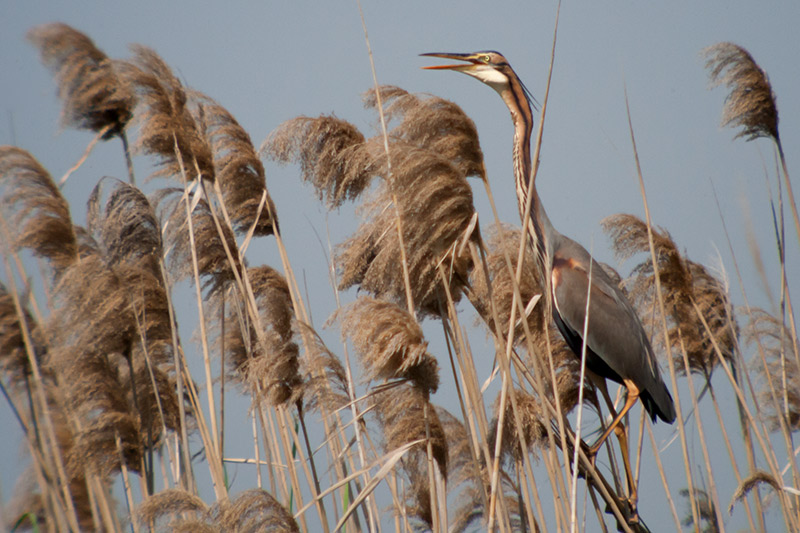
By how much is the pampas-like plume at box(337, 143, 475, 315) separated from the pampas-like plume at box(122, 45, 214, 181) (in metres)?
1.05

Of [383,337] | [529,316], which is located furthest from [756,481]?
[383,337]

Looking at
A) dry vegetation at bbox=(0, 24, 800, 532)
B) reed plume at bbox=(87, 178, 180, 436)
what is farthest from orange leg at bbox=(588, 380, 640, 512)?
reed plume at bbox=(87, 178, 180, 436)

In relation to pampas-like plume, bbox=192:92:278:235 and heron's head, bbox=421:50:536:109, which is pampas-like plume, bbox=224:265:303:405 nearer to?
pampas-like plume, bbox=192:92:278:235

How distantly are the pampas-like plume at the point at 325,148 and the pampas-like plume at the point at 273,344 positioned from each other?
0.53 m

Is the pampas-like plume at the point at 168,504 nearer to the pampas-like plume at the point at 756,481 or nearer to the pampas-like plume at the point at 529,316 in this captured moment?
the pampas-like plume at the point at 529,316

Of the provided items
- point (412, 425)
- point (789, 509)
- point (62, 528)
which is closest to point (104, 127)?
point (62, 528)

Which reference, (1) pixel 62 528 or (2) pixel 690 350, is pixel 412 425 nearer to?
(1) pixel 62 528

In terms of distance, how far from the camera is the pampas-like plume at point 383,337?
2125 millimetres

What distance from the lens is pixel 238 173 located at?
10.4 ft

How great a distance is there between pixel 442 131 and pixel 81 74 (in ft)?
6.78

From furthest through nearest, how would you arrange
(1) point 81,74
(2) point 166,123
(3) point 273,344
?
(1) point 81,74 → (2) point 166,123 → (3) point 273,344

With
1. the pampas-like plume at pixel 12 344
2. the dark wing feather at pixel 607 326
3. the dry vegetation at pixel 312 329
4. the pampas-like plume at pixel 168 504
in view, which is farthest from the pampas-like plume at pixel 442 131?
the pampas-like plume at pixel 12 344

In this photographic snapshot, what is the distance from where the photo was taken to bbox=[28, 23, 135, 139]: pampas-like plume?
3.29m

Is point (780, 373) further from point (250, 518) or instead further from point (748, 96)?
point (250, 518)
